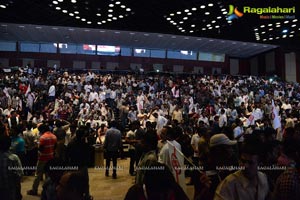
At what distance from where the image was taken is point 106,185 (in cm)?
753

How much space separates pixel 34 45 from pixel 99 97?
47.7 feet

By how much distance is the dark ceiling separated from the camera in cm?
2083

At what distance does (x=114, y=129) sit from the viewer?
845 centimetres

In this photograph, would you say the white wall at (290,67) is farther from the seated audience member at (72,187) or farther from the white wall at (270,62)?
the seated audience member at (72,187)

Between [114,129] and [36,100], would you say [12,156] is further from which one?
[36,100]

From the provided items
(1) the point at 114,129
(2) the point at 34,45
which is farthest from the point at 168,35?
(1) the point at 114,129

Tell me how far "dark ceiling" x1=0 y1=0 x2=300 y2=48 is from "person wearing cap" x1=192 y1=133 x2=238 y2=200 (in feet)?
61.8

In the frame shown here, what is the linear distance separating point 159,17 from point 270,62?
53.6 feet

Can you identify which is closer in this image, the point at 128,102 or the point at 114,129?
the point at 114,129

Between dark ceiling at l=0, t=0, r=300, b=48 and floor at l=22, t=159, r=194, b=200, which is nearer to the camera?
floor at l=22, t=159, r=194, b=200

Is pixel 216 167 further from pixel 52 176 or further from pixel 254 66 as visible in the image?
pixel 254 66

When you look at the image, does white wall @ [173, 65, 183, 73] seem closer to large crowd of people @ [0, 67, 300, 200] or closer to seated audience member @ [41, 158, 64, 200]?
large crowd of people @ [0, 67, 300, 200]

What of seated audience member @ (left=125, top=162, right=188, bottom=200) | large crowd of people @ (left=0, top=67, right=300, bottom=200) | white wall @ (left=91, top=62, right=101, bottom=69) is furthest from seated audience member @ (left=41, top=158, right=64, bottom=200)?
white wall @ (left=91, top=62, right=101, bottom=69)

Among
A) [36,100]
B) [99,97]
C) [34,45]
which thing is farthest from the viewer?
[34,45]
